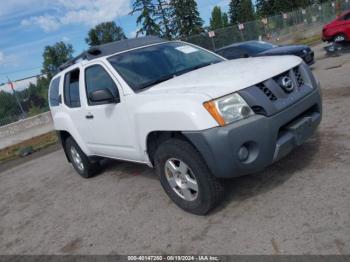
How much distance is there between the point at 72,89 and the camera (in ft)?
17.9

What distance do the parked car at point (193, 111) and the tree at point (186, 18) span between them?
37.3 m

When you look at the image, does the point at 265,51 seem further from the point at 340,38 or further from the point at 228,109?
the point at 228,109

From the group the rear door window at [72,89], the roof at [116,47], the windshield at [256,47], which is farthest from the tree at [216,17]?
the roof at [116,47]

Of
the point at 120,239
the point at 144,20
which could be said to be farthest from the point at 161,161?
the point at 144,20

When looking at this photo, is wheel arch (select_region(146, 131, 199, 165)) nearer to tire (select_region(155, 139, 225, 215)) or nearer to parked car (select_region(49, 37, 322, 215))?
parked car (select_region(49, 37, 322, 215))

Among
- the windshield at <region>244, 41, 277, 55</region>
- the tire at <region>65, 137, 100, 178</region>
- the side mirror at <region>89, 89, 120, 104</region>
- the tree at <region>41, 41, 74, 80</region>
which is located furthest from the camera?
the tree at <region>41, 41, 74, 80</region>

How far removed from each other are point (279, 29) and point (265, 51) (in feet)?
82.2

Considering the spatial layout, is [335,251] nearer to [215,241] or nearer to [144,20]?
[215,241]

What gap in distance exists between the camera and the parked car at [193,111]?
10.3 feet

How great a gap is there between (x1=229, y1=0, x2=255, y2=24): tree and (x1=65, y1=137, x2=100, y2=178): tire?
7267cm

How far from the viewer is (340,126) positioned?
511 cm

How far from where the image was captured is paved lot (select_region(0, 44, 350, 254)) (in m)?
3.00

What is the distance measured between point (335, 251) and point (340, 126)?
295 cm

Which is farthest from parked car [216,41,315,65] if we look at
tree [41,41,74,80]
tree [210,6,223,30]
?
tree [210,6,223,30]
